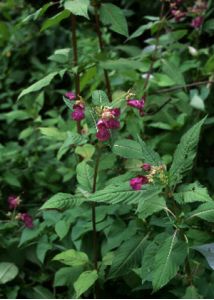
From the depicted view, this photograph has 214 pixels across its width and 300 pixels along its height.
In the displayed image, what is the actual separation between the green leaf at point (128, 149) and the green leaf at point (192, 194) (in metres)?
0.19

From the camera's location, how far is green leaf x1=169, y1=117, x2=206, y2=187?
1.33 meters

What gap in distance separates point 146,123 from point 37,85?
0.94 meters

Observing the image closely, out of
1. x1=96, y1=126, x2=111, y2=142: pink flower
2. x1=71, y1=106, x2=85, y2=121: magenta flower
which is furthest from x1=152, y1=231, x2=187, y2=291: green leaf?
x1=71, y1=106, x2=85, y2=121: magenta flower

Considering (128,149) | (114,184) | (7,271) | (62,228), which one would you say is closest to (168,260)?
(114,184)

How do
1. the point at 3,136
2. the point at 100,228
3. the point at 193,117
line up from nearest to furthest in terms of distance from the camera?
the point at 100,228
the point at 193,117
the point at 3,136

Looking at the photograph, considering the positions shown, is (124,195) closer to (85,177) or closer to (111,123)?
(111,123)

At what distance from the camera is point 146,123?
8.26ft

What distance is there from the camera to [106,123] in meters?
1.32

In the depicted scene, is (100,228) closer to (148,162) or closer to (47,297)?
(47,297)

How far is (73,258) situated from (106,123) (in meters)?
0.58

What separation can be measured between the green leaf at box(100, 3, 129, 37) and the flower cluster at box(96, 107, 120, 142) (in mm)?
495

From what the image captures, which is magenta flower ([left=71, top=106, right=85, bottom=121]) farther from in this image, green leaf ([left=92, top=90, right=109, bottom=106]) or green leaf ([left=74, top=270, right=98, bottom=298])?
green leaf ([left=74, top=270, right=98, bottom=298])

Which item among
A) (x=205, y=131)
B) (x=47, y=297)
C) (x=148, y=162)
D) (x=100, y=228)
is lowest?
(x=205, y=131)

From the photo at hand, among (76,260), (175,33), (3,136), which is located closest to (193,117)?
(175,33)
